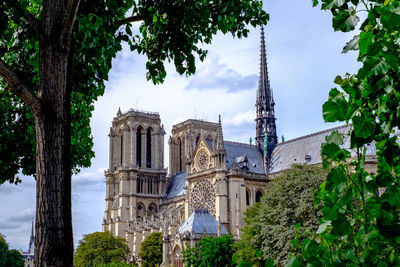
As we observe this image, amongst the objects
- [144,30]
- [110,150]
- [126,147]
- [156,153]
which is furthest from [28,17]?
[110,150]

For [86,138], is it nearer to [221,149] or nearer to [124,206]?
[221,149]

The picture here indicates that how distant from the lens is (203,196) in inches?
2388

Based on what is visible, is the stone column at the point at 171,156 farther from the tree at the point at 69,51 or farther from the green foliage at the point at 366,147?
the green foliage at the point at 366,147

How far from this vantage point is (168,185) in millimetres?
90812

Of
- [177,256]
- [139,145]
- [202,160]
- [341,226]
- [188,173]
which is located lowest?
[177,256]

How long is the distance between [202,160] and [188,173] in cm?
299

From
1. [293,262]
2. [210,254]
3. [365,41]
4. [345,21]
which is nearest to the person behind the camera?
[365,41]

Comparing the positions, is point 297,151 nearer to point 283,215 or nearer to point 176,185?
point 283,215

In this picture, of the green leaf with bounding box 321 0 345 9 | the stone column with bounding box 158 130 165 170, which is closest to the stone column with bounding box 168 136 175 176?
the stone column with bounding box 158 130 165 170

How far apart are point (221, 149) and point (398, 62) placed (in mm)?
55155

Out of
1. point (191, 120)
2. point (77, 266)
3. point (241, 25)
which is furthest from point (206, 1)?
point (191, 120)

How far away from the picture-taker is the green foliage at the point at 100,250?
65.1 m

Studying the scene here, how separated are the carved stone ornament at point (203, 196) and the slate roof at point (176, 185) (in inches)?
772

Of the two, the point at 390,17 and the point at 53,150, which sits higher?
the point at 390,17
